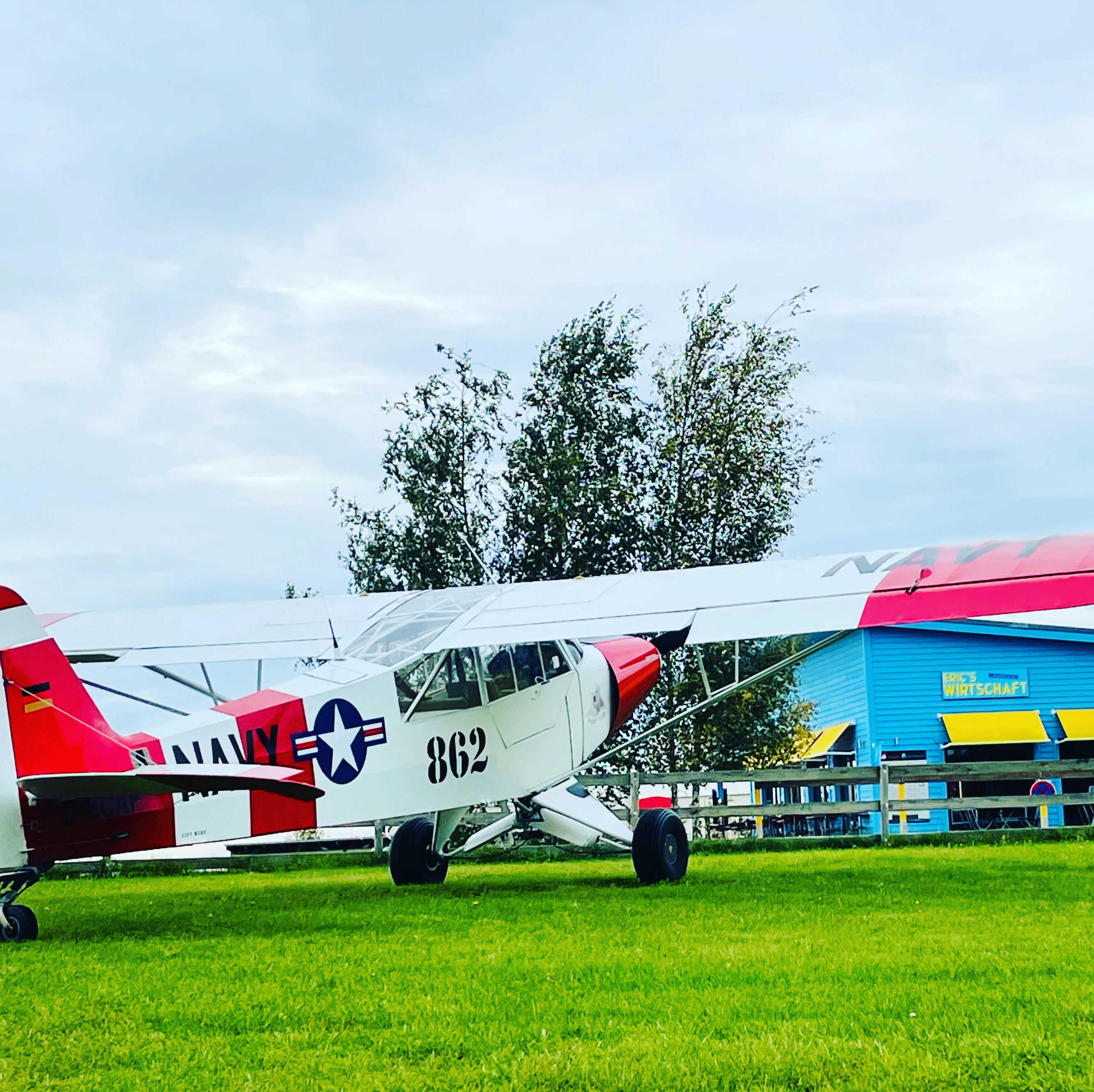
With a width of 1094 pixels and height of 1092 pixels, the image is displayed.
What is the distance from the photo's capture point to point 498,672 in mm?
11836

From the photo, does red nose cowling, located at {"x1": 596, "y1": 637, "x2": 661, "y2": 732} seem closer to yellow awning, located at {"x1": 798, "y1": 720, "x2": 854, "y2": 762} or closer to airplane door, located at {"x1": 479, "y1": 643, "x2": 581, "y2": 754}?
airplane door, located at {"x1": 479, "y1": 643, "x2": 581, "y2": 754}

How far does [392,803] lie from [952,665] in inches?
878

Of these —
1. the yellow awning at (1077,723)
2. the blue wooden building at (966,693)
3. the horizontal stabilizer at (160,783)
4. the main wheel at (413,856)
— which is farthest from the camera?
the blue wooden building at (966,693)

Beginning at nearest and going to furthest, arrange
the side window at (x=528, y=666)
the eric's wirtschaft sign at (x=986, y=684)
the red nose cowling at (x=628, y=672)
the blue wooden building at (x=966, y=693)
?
the side window at (x=528, y=666) → the red nose cowling at (x=628, y=672) → the blue wooden building at (x=966, y=693) → the eric's wirtschaft sign at (x=986, y=684)

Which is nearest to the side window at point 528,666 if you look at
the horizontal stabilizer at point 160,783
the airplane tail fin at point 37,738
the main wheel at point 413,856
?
the main wheel at point 413,856

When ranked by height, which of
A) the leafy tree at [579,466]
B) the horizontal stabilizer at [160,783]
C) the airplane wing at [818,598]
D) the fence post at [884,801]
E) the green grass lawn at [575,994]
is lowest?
the fence post at [884,801]

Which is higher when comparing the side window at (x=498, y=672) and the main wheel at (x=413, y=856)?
the side window at (x=498, y=672)

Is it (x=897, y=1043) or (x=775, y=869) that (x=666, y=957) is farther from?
(x=775, y=869)

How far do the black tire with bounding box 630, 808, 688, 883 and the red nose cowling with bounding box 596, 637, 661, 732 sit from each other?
1.57 meters

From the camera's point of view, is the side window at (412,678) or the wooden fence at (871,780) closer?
the side window at (412,678)

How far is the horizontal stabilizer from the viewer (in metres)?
7.85

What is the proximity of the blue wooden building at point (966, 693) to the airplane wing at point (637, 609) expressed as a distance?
1866 centimetres

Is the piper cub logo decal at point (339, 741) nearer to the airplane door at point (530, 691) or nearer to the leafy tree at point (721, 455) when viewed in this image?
the airplane door at point (530, 691)

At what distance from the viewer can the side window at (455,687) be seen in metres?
11.2
